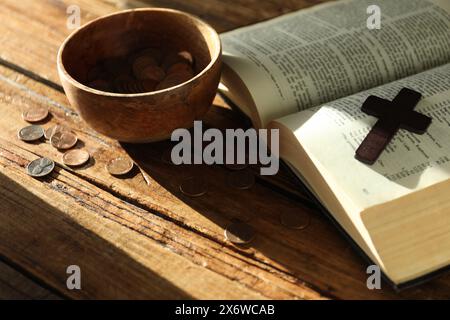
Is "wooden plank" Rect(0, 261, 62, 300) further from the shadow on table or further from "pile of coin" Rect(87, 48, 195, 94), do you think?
"pile of coin" Rect(87, 48, 195, 94)

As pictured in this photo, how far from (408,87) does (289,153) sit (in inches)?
8.4

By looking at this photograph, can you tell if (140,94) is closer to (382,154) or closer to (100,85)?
(100,85)

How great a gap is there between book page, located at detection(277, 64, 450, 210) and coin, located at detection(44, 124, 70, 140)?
38 centimetres

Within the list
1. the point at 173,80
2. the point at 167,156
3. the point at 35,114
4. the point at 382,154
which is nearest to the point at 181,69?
the point at 173,80

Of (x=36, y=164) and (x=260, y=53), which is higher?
(x=260, y=53)

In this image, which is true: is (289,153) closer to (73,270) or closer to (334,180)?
(334,180)

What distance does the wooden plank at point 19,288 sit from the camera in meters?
0.81

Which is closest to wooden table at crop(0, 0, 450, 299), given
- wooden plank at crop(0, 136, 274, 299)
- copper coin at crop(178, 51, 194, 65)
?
wooden plank at crop(0, 136, 274, 299)

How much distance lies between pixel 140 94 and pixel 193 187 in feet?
0.55

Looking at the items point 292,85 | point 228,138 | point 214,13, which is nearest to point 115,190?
point 228,138

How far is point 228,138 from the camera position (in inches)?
41.9
